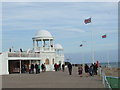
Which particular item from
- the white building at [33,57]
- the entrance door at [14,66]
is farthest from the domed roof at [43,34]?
the entrance door at [14,66]

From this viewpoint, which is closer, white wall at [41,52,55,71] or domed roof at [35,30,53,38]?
white wall at [41,52,55,71]

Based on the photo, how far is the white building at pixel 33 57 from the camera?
3828 centimetres

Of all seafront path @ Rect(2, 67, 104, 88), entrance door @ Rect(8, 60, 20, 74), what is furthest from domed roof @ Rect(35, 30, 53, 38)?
seafront path @ Rect(2, 67, 104, 88)

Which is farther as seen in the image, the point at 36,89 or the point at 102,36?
the point at 102,36

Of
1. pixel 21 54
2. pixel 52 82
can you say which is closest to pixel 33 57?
pixel 21 54

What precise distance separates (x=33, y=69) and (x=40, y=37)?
9.67m

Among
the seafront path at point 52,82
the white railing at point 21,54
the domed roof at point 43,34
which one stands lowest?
the seafront path at point 52,82

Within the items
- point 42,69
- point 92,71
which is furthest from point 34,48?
point 92,71

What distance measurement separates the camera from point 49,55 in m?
48.4

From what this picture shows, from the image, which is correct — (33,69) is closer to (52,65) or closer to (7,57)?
(7,57)

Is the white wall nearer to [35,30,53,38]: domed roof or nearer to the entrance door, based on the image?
[35,30,53,38]: domed roof

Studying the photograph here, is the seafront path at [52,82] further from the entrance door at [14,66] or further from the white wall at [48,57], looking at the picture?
the white wall at [48,57]

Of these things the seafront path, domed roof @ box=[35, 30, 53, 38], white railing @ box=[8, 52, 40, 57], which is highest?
domed roof @ box=[35, 30, 53, 38]

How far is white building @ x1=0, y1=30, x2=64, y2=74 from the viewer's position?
38281mm
